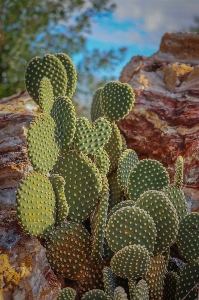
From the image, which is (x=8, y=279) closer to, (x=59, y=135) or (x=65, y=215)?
(x=65, y=215)

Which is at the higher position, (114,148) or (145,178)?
(114,148)

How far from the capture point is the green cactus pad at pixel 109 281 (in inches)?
98.7

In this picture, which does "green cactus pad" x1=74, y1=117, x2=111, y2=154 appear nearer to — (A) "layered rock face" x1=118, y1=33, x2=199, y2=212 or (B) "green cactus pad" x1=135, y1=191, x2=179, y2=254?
(B) "green cactus pad" x1=135, y1=191, x2=179, y2=254

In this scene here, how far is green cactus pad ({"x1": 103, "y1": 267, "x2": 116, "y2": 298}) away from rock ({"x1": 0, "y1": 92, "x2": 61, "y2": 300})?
26 cm

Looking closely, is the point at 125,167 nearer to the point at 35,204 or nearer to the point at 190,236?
the point at 190,236

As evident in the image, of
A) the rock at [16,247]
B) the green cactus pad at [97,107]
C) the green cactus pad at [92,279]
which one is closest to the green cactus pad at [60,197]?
the rock at [16,247]

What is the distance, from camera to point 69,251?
268 cm

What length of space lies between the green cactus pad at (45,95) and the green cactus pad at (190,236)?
3.79ft

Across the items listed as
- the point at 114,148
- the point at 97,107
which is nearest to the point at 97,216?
the point at 114,148

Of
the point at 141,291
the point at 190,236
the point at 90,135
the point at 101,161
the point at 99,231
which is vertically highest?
the point at 90,135

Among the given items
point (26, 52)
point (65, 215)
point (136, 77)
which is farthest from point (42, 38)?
point (65, 215)

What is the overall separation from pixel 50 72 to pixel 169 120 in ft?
3.70

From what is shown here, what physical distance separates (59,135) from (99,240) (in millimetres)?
713

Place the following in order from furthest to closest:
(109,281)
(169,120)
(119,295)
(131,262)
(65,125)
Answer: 1. (169,120)
2. (65,125)
3. (109,281)
4. (131,262)
5. (119,295)
